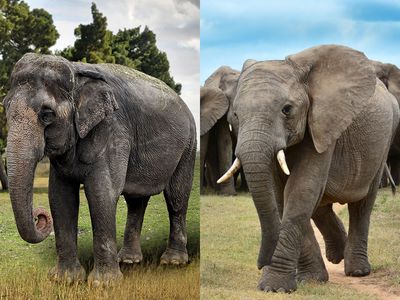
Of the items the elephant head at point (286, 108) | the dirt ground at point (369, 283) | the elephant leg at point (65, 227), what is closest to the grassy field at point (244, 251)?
the dirt ground at point (369, 283)

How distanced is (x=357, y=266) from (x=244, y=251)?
1128mm

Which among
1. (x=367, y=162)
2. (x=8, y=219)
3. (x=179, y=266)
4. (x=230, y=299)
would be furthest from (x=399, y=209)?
(x=8, y=219)

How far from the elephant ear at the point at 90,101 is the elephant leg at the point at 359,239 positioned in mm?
2792

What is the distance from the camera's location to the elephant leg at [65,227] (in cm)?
335

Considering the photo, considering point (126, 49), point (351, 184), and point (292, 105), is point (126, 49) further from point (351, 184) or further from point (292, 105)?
point (351, 184)

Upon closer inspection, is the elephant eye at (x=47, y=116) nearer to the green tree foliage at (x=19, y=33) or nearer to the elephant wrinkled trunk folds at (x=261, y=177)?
the green tree foliage at (x=19, y=33)

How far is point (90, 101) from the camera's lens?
3.29 m

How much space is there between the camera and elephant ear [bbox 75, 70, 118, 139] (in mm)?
3270

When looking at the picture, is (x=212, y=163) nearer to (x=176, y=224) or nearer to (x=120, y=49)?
(x=176, y=224)

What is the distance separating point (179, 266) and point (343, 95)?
5.43 ft

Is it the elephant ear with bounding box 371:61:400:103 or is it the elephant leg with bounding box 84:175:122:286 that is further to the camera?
the elephant ear with bounding box 371:61:400:103

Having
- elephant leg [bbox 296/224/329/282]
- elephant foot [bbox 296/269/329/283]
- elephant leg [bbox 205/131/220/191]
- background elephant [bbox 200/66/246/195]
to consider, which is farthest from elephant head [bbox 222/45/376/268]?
elephant leg [bbox 205/131/220/191]

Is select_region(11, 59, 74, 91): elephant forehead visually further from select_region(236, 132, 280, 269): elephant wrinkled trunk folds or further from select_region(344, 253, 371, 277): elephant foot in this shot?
select_region(344, 253, 371, 277): elephant foot

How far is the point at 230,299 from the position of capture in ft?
14.3
